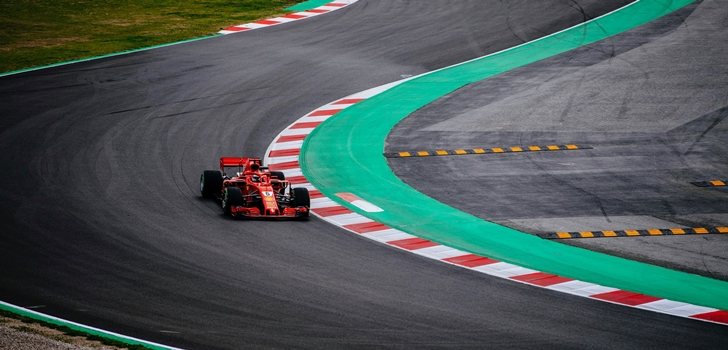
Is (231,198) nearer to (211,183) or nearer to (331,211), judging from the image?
(211,183)

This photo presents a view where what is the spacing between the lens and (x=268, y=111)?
25.6 m

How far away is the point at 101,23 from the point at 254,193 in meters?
17.9

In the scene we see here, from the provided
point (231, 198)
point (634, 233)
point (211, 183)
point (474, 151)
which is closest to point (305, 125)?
point (474, 151)

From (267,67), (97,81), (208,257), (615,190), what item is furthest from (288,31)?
(208,257)

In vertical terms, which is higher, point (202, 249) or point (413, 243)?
point (202, 249)

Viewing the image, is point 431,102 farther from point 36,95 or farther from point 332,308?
point 332,308

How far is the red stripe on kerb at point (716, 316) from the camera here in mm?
14680

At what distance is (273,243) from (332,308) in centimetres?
297

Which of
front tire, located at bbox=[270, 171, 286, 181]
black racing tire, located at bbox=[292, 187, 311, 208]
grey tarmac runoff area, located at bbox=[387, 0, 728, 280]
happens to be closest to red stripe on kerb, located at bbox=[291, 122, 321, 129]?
grey tarmac runoff area, located at bbox=[387, 0, 728, 280]

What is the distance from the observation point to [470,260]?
55.6 ft

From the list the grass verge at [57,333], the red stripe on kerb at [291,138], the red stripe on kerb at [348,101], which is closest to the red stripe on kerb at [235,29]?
the red stripe on kerb at [348,101]

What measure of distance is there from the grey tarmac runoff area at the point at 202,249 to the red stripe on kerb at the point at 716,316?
29cm

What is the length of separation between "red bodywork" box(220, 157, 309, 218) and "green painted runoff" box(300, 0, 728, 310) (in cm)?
130

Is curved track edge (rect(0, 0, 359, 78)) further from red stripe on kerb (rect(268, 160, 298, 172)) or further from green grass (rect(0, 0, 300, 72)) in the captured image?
red stripe on kerb (rect(268, 160, 298, 172))
